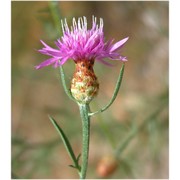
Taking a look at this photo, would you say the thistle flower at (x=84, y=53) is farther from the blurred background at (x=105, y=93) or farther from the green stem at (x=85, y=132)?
the blurred background at (x=105, y=93)

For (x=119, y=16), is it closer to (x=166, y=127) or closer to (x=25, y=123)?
(x=25, y=123)

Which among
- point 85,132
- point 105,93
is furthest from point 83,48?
point 105,93

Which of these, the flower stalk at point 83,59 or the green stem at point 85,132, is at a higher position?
the flower stalk at point 83,59

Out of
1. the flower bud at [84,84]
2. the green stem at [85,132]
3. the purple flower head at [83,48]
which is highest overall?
the purple flower head at [83,48]

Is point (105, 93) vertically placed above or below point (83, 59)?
below

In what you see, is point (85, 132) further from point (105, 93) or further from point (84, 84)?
point (105, 93)

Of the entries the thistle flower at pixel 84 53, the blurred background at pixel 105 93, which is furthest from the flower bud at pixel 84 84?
the blurred background at pixel 105 93
